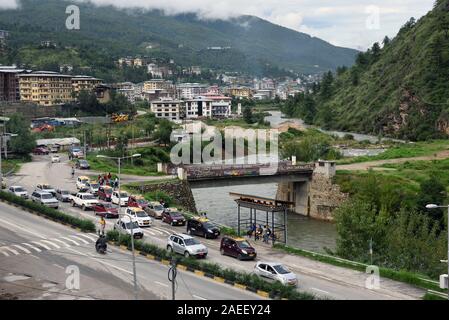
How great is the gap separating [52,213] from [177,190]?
1743 centimetres

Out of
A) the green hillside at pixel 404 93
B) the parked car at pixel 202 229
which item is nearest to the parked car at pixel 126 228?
the parked car at pixel 202 229

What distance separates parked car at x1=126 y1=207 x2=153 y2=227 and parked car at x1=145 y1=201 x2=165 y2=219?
2195mm

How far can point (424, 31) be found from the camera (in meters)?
158

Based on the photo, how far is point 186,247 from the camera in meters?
32.0

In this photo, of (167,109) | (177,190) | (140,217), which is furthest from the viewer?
(167,109)

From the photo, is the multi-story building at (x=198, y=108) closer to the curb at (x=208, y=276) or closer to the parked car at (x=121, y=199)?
the parked car at (x=121, y=199)

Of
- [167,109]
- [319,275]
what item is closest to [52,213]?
[319,275]

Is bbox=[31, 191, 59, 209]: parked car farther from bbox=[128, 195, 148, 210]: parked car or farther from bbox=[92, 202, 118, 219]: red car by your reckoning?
bbox=[128, 195, 148, 210]: parked car

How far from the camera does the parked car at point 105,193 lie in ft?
159

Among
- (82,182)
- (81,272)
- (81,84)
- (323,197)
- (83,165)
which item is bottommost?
(323,197)

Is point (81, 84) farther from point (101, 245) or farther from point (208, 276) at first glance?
point (208, 276)

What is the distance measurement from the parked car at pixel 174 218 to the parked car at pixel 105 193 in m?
8.05
